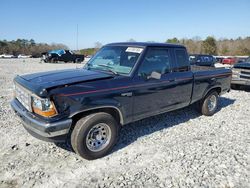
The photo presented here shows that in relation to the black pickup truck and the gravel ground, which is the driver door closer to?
the black pickup truck

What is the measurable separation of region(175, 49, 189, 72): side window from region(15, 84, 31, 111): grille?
3313 mm

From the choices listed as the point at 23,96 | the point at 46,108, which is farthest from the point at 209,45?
the point at 46,108

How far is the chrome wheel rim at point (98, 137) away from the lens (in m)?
3.66

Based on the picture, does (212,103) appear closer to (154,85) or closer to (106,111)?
(154,85)

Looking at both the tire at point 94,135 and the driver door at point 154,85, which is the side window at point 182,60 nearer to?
the driver door at point 154,85

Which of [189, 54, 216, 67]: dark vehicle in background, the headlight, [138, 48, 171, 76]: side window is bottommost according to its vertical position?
the headlight

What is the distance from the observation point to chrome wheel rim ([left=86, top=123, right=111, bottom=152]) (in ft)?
12.0

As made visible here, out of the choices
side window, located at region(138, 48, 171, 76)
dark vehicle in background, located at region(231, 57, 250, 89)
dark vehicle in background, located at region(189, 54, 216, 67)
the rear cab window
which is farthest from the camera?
dark vehicle in background, located at region(189, 54, 216, 67)

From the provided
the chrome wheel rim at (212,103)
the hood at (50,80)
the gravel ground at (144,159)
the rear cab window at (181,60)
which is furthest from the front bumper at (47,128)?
the chrome wheel rim at (212,103)

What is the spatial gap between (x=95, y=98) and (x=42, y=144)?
Answer: 5.26 feet

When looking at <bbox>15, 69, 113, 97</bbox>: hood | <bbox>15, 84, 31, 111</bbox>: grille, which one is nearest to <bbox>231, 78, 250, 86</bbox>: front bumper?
<bbox>15, 69, 113, 97</bbox>: hood

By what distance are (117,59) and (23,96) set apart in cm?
193

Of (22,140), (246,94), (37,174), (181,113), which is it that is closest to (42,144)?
(22,140)

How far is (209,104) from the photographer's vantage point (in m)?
6.24
